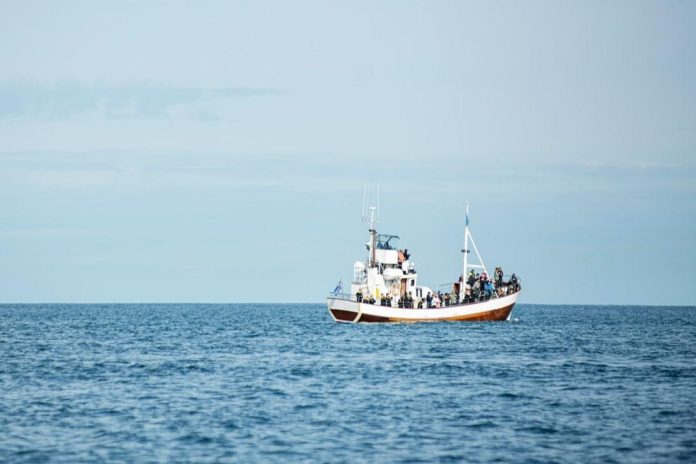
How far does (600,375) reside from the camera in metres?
54.5

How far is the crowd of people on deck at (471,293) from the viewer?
99.2 meters

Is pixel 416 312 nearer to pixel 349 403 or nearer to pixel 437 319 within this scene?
pixel 437 319

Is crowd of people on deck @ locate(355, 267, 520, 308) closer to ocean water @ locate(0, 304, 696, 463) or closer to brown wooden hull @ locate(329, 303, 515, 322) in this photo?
brown wooden hull @ locate(329, 303, 515, 322)

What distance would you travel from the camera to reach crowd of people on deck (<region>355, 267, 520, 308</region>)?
99.2 m

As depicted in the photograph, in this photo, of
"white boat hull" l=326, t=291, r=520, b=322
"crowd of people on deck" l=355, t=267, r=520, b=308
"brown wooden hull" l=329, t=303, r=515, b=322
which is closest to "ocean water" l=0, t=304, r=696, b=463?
"white boat hull" l=326, t=291, r=520, b=322

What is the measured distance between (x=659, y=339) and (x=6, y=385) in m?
61.4

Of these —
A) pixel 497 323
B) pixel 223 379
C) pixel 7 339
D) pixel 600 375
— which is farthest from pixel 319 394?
pixel 497 323

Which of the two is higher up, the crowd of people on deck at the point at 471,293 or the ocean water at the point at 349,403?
the crowd of people on deck at the point at 471,293

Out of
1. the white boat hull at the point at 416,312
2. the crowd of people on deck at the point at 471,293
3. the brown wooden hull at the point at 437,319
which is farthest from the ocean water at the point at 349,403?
the crowd of people on deck at the point at 471,293

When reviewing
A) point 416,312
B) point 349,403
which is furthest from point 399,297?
point 349,403

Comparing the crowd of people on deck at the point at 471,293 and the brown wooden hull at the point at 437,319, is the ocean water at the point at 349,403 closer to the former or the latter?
the brown wooden hull at the point at 437,319

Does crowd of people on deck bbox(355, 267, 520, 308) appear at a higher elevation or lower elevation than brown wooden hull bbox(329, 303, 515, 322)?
higher

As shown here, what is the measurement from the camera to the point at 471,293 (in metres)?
106

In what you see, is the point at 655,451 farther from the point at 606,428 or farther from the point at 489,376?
the point at 489,376
